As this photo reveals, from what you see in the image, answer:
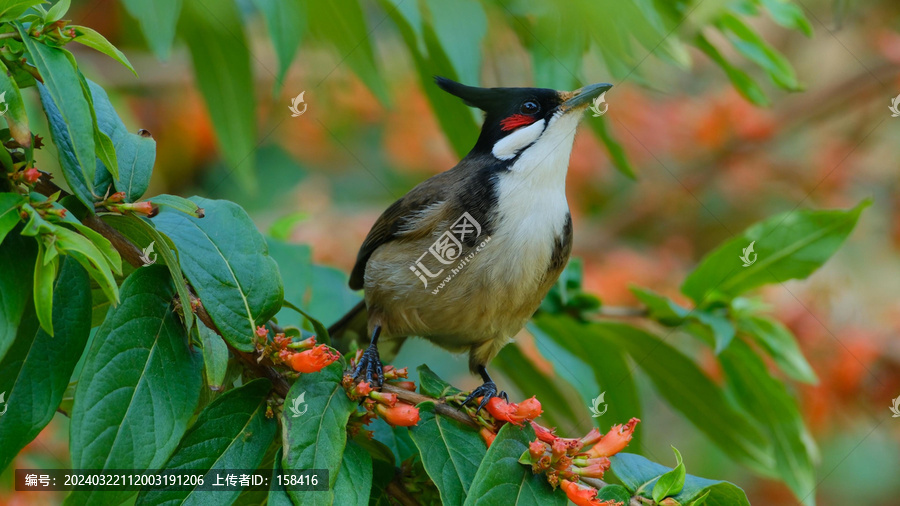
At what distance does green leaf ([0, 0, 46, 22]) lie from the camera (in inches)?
47.7

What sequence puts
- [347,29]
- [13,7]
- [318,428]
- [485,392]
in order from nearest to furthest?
1. [13,7]
2. [318,428]
3. [485,392]
4. [347,29]

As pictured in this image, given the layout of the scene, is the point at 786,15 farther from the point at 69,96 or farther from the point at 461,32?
the point at 69,96

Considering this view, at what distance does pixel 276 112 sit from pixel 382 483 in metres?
4.44

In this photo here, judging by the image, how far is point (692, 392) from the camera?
2.57 meters

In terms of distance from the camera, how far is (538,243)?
2.25 meters

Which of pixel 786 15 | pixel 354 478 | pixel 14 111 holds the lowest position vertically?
pixel 354 478

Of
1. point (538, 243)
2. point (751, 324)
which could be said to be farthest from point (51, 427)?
point (751, 324)

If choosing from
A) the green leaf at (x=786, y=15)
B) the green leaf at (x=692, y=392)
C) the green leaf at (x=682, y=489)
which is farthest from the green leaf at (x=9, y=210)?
the green leaf at (x=786, y=15)

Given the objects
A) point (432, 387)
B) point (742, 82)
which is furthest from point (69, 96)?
point (742, 82)

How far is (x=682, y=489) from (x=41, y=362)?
1.12 metres

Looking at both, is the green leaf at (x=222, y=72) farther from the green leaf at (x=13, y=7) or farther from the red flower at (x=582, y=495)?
the red flower at (x=582, y=495)

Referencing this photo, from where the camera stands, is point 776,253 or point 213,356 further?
point 776,253

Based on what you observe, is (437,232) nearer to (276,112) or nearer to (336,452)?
(336,452)

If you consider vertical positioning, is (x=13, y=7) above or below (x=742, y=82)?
below
